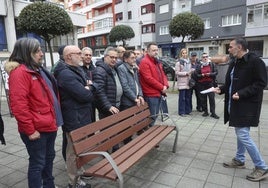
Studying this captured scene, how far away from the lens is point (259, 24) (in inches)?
899

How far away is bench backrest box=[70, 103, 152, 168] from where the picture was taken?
2738 mm

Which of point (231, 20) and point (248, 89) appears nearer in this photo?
point (248, 89)

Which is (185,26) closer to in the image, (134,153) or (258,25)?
(134,153)

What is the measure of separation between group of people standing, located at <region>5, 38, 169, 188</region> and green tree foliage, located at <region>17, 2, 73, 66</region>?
7985 mm

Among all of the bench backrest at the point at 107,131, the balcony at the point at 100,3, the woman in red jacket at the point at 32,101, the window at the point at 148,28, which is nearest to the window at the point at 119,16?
the balcony at the point at 100,3

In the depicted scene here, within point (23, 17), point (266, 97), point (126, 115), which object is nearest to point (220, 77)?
point (266, 97)

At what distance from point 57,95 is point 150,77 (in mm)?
2111

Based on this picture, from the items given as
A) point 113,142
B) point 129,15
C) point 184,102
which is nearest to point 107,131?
point 113,142

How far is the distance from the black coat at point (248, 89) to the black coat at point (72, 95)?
2021mm

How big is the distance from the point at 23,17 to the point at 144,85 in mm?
9461

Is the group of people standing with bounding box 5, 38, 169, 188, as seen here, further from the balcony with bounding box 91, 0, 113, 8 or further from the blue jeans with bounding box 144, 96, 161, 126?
the balcony with bounding box 91, 0, 113, 8

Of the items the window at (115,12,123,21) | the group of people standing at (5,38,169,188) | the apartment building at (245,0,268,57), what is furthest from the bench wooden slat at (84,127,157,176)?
the window at (115,12,123,21)

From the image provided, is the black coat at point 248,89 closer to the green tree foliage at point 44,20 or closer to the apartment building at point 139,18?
the green tree foliage at point 44,20

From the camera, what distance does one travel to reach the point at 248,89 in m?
3.14
